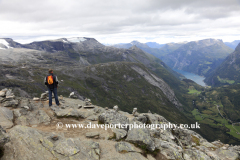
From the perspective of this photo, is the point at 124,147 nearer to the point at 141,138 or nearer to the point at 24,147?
the point at 141,138

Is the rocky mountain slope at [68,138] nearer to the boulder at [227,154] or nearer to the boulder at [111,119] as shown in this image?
the boulder at [111,119]

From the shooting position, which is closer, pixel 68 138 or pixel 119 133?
pixel 68 138

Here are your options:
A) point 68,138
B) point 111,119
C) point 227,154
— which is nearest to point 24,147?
point 68,138

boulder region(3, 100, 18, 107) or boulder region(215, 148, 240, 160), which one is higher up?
boulder region(3, 100, 18, 107)

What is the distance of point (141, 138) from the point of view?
54.6 ft

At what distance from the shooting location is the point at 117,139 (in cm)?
1661

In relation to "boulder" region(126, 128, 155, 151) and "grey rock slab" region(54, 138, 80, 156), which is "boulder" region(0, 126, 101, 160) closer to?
"grey rock slab" region(54, 138, 80, 156)

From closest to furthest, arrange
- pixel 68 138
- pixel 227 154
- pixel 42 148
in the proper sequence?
pixel 42 148
pixel 68 138
pixel 227 154

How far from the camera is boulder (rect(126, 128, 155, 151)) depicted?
640 inches

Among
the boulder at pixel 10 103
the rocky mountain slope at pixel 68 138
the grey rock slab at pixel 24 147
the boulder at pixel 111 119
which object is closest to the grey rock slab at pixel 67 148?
the rocky mountain slope at pixel 68 138

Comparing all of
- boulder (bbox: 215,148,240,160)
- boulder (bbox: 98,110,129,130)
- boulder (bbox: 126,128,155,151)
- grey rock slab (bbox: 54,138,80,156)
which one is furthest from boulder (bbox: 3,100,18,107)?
boulder (bbox: 215,148,240,160)

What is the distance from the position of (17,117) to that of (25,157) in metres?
10.6

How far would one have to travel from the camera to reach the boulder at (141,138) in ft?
53.3

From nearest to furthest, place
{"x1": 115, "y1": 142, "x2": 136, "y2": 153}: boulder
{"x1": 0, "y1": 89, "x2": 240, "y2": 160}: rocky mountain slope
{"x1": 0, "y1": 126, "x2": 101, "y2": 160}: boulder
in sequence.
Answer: {"x1": 0, "y1": 126, "x2": 101, "y2": 160}: boulder → {"x1": 0, "y1": 89, "x2": 240, "y2": 160}: rocky mountain slope → {"x1": 115, "y1": 142, "x2": 136, "y2": 153}: boulder
